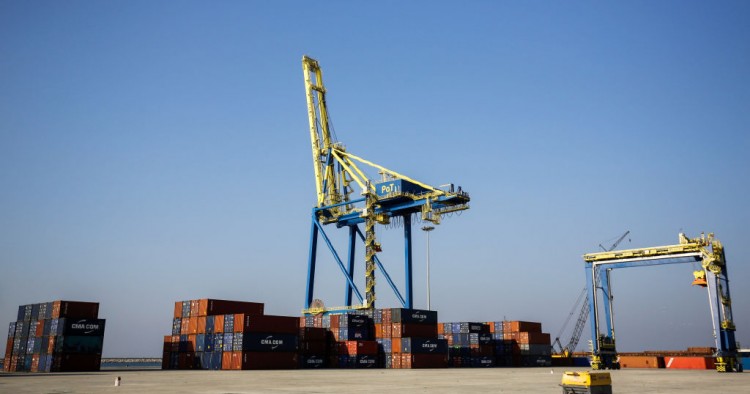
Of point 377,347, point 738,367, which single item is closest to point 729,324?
point 738,367

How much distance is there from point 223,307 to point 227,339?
6541mm

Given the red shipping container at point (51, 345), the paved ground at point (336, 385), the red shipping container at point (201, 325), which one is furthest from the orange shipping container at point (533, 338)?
the red shipping container at point (51, 345)

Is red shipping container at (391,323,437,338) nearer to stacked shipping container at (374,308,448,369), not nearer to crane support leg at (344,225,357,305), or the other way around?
stacked shipping container at (374,308,448,369)

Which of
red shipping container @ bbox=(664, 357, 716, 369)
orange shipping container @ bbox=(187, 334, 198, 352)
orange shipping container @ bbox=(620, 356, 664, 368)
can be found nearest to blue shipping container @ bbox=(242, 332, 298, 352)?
orange shipping container @ bbox=(187, 334, 198, 352)

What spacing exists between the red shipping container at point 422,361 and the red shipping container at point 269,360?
11069mm

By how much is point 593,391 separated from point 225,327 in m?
39.0

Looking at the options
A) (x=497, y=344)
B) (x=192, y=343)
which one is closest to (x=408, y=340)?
(x=192, y=343)

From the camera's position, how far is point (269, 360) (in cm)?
4788

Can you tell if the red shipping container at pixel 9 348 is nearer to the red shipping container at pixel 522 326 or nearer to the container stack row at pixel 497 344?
the container stack row at pixel 497 344

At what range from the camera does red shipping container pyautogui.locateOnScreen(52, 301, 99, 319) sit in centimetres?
4406

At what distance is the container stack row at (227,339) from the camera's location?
46781mm

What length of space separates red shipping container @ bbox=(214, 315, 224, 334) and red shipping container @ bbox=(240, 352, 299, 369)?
4.10 metres

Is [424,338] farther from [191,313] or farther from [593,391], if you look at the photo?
[593,391]

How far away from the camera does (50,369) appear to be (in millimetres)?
42562
